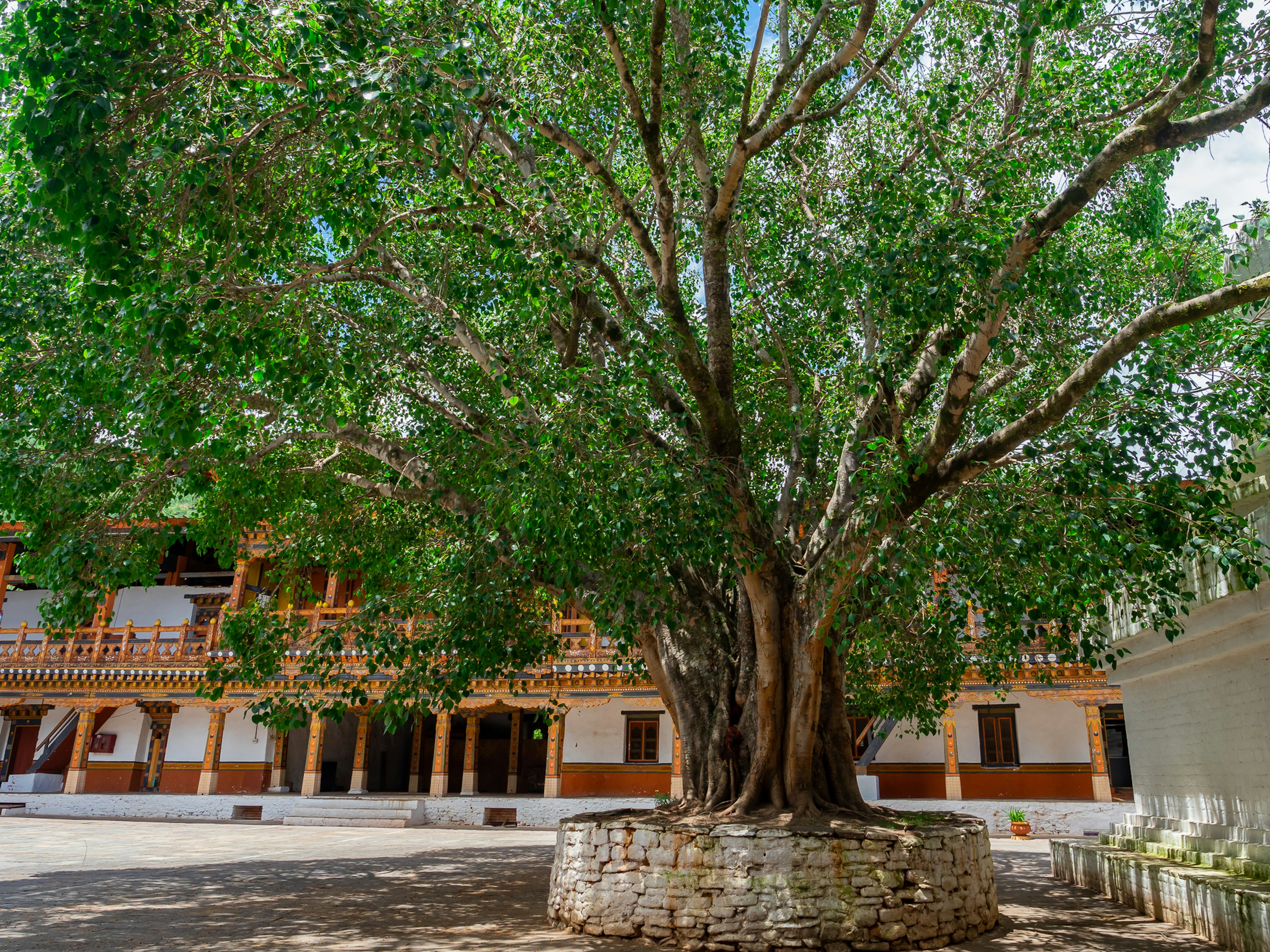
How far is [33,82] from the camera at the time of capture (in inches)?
178

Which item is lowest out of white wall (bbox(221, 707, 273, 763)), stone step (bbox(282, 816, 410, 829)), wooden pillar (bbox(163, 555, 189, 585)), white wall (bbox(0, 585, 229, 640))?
stone step (bbox(282, 816, 410, 829))

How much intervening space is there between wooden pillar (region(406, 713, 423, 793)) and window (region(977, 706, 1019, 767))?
14.2 m

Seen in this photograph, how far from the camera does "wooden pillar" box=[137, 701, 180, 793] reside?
76.5ft

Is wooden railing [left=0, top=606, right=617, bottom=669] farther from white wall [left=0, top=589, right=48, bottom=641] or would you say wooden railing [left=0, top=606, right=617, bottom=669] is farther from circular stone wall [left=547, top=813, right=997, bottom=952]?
circular stone wall [left=547, top=813, right=997, bottom=952]

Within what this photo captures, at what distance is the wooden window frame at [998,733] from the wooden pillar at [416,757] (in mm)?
14106

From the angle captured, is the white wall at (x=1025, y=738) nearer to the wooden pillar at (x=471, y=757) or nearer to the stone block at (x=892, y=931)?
the wooden pillar at (x=471, y=757)

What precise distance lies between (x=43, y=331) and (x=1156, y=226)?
1113cm

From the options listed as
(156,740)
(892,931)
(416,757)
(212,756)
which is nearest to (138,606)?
(156,740)

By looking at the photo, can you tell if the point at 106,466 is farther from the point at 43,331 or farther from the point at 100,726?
the point at 100,726

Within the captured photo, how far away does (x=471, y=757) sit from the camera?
2148 centimetres

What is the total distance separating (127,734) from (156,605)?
351cm

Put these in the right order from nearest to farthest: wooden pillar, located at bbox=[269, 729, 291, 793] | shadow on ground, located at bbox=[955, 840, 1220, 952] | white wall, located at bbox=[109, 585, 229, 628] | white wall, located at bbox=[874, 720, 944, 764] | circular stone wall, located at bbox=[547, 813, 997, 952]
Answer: circular stone wall, located at bbox=[547, 813, 997, 952]
shadow on ground, located at bbox=[955, 840, 1220, 952]
white wall, located at bbox=[874, 720, 944, 764]
wooden pillar, located at bbox=[269, 729, 291, 793]
white wall, located at bbox=[109, 585, 229, 628]

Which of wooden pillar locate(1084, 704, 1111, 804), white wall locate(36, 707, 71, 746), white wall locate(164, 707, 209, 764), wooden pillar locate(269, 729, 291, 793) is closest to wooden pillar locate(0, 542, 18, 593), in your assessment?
white wall locate(36, 707, 71, 746)

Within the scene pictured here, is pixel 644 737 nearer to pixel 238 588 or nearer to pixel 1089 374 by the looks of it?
pixel 238 588
